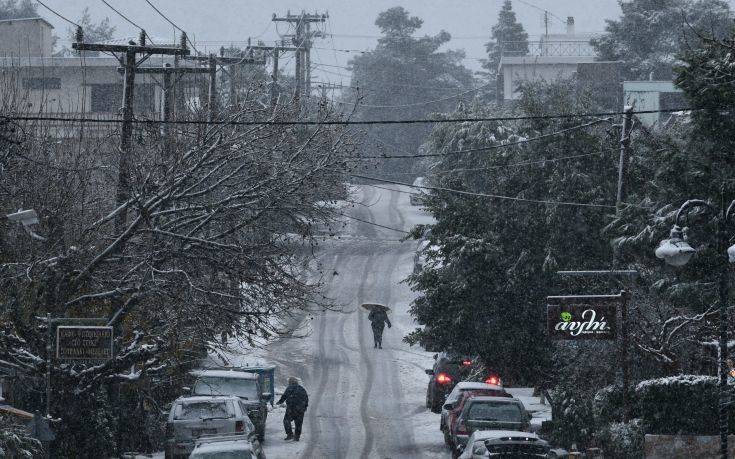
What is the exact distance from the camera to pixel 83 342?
20344 millimetres

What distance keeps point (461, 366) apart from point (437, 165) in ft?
95.3

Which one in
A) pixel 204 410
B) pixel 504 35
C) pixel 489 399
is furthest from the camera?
pixel 504 35

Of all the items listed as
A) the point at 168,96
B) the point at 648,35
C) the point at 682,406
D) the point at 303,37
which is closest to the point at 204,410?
the point at 168,96

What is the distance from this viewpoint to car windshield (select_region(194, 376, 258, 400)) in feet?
93.4

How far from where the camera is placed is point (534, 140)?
3681cm

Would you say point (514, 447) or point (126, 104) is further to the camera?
point (126, 104)

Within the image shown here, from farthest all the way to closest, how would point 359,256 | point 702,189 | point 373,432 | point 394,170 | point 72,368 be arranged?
1. point 394,170
2. point 359,256
3. point 373,432
4. point 702,189
5. point 72,368

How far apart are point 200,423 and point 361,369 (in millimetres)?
17974

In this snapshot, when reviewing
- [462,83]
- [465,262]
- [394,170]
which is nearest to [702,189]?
[465,262]

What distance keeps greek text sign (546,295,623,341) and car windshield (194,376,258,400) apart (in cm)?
739

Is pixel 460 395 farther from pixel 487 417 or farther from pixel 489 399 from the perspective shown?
pixel 487 417

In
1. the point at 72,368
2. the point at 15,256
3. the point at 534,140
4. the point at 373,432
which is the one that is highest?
the point at 534,140

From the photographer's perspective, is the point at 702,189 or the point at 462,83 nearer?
the point at 702,189

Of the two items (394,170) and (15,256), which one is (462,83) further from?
(15,256)
